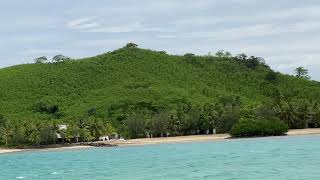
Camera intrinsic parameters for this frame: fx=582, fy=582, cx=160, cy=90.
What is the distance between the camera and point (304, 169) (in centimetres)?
4434

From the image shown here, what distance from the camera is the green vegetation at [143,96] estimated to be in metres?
115

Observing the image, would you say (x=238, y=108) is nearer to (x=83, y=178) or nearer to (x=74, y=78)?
(x=74, y=78)

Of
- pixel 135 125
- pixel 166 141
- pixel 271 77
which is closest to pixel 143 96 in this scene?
pixel 135 125

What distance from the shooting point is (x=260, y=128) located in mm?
108500

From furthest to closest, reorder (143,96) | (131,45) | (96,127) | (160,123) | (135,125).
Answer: (131,45) → (143,96) → (135,125) → (160,123) → (96,127)

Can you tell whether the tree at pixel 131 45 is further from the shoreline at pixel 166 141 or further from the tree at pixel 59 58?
the shoreline at pixel 166 141

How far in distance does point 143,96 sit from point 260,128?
39337 millimetres

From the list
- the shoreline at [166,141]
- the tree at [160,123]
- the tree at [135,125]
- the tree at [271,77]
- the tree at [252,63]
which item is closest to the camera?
the shoreline at [166,141]

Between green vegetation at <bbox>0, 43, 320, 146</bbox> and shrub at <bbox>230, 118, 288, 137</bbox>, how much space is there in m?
5.48

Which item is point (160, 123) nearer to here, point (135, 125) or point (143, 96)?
point (135, 125)

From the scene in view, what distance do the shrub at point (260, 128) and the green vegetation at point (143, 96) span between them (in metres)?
5.48

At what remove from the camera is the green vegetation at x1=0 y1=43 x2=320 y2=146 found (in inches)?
4518

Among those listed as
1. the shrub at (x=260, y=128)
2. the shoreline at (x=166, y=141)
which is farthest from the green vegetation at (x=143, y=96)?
the shrub at (x=260, y=128)

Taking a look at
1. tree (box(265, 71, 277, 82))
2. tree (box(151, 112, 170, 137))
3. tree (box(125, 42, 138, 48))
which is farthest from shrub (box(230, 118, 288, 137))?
tree (box(125, 42, 138, 48))
